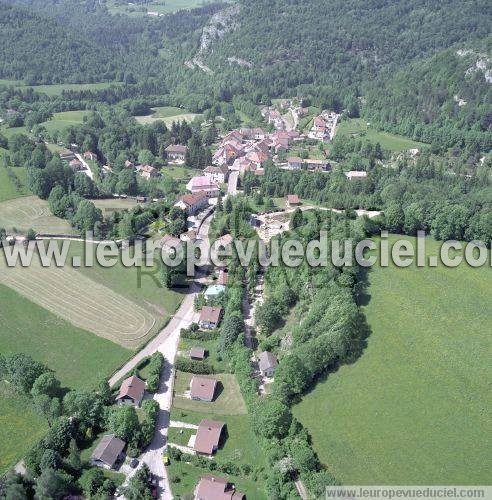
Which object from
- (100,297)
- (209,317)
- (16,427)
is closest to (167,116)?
(100,297)

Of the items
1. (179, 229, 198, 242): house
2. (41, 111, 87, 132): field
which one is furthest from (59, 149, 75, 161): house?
(179, 229, 198, 242): house

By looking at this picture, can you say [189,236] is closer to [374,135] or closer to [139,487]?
[139,487]

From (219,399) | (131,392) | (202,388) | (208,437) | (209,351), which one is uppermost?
(131,392)

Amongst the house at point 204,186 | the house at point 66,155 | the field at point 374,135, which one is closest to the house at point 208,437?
the house at point 204,186

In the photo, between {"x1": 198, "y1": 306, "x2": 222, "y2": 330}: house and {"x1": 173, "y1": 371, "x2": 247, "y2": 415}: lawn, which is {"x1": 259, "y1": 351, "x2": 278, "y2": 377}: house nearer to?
{"x1": 173, "y1": 371, "x2": 247, "y2": 415}: lawn

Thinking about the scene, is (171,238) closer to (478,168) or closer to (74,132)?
(74,132)

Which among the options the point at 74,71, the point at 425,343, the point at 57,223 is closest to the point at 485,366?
the point at 425,343

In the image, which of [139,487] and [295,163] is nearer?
[139,487]
